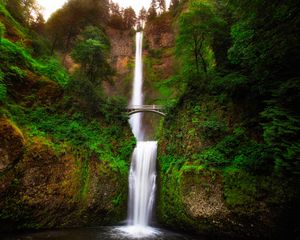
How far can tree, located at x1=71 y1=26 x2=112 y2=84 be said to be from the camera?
14.3m

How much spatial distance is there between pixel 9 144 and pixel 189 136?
26.1 feet

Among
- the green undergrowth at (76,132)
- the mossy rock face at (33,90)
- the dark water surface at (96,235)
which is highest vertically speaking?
the mossy rock face at (33,90)

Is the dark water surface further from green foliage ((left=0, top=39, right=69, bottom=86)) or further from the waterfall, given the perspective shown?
green foliage ((left=0, top=39, right=69, bottom=86))

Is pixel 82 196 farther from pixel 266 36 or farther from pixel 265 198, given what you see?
pixel 266 36

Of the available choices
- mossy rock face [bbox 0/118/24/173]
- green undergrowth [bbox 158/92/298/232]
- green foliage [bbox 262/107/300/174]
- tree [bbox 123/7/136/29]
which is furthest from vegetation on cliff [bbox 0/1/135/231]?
tree [bbox 123/7/136/29]

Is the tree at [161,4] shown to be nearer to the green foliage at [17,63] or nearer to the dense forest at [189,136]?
the dense forest at [189,136]

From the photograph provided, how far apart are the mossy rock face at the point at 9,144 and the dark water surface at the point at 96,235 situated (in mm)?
2607

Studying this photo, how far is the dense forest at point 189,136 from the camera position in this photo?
5590mm

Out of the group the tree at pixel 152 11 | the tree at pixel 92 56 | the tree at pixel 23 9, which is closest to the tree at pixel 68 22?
the tree at pixel 23 9

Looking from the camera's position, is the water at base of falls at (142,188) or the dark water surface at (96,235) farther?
the water at base of falls at (142,188)

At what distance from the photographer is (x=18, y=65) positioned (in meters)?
10.3

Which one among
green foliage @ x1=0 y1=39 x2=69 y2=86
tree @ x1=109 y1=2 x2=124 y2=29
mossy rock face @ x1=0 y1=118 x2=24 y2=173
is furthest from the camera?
tree @ x1=109 y1=2 x2=124 y2=29

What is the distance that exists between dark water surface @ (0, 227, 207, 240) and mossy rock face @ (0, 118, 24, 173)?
2607 millimetres

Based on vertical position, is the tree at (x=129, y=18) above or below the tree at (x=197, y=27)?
above
